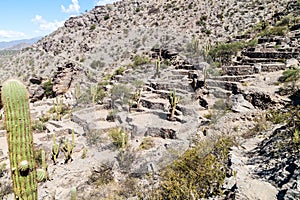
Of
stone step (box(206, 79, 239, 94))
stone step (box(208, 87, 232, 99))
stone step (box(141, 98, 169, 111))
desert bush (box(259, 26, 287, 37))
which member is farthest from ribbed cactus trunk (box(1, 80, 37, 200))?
desert bush (box(259, 26, 287, 37))

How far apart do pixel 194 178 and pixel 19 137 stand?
171 inches

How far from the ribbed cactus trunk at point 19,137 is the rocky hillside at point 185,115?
11.3 ft

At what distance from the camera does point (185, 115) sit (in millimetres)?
15086

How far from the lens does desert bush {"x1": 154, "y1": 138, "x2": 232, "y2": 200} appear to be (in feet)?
20.3

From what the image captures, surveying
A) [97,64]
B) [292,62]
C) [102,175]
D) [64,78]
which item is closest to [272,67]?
[292,62]

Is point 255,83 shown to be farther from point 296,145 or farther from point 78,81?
point 78,81

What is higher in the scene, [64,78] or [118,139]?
[64,78]

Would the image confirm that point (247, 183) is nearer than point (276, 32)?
Yes

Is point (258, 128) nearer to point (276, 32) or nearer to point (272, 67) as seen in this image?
point (272, 67)

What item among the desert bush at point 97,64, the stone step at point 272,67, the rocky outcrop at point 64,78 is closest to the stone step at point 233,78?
the stone step at point 272,67

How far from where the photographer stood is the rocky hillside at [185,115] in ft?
22.1

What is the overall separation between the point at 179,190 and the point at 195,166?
3.22 feet

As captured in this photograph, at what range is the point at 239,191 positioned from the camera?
5.45 meters

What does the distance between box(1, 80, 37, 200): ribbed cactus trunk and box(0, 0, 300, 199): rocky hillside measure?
3.44 m
